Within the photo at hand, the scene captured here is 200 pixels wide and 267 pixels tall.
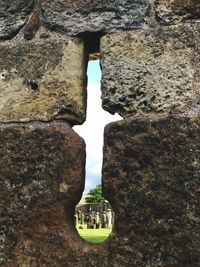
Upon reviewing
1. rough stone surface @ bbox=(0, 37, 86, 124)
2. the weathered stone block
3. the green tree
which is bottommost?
the green tree

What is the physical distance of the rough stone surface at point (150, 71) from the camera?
204 cm

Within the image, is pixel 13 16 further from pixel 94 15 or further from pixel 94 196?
pixel 94 196

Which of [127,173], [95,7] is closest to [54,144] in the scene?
[127,173]

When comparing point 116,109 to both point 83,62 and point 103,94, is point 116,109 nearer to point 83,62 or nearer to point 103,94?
point 103,94

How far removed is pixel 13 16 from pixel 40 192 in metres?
0.85

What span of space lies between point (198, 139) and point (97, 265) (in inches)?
24.4

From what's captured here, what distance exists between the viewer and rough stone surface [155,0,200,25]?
2.12 metres

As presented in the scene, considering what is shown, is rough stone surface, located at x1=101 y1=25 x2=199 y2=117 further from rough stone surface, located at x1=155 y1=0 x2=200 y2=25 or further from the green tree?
the green tree

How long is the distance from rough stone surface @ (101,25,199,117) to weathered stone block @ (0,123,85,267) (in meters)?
0.26

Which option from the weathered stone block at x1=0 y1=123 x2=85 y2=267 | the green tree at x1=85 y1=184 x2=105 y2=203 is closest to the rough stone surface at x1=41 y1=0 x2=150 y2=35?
the weathered stone block at x1=0 y1=123 x2=85 y2=267

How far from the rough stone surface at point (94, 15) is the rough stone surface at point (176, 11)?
59 millimetres

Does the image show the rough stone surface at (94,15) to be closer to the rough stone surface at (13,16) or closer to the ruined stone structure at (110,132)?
the ruined stone structure at (110,132)

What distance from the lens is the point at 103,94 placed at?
2141 mm

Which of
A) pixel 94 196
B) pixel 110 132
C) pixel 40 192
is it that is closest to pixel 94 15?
pixel 110 132
